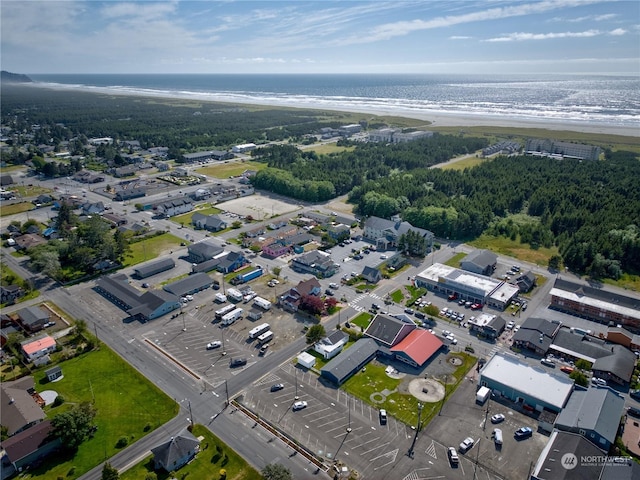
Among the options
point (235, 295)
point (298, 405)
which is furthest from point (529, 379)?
point (235, 295)

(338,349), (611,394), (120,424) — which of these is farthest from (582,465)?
(120,424)

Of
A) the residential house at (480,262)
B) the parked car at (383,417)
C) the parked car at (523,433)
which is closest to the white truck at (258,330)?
the parked car at (383,417)

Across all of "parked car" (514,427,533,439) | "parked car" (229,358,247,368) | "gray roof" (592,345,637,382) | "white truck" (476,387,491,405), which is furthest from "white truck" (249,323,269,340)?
"gray roof" (592,345,637,382)

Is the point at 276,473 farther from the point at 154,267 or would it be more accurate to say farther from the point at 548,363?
the point at 154,267

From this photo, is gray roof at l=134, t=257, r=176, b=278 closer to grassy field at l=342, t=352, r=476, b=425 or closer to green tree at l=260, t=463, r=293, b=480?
grassy field at l=342, t=352, r=476, b=425

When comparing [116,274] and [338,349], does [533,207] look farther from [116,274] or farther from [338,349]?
[116,274]

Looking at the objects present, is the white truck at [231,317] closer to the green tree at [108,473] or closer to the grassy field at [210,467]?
the grassy field at [210,467]
